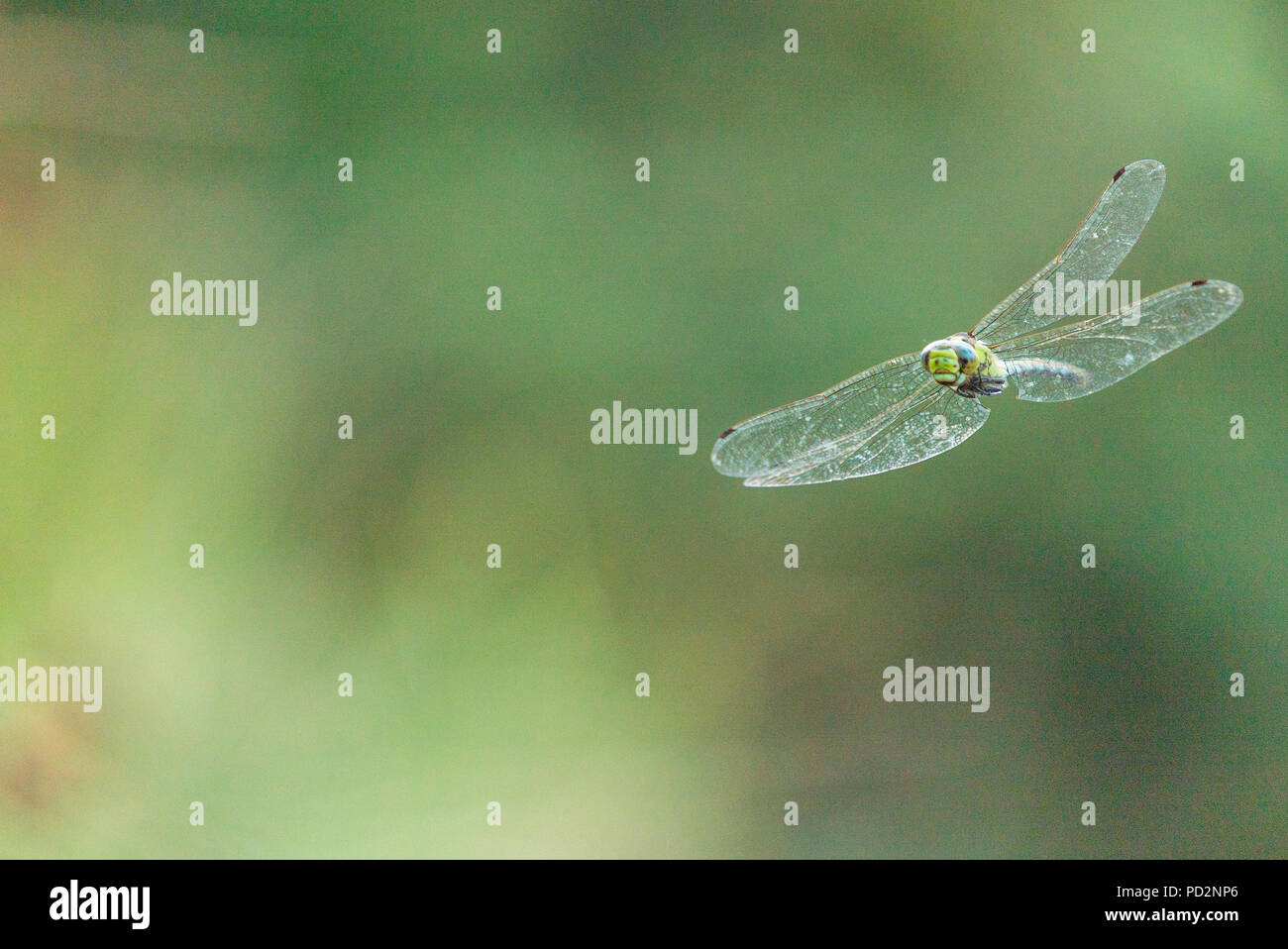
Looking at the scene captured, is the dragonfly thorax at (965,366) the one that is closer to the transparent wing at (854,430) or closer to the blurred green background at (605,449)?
the transparent wing at (854,430)

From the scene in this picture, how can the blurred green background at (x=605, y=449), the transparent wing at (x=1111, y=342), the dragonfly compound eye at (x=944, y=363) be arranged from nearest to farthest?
1. the transparent wing at (x=1111, y=342)
2. the dragonfly compound eye at (x=944, y=363)
3. the blurred green background at (x=605, y=449)

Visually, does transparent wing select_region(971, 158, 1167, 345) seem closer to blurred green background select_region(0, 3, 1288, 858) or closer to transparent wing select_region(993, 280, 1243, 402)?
transparent wing select_region(993, 280, 1243, 402)

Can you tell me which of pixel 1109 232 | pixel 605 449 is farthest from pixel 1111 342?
pixel 605 449

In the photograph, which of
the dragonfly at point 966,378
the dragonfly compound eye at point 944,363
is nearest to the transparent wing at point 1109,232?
the dragonfly at point 966,378

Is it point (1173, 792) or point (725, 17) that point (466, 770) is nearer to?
point (1173, 792)

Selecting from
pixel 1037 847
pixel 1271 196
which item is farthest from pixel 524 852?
pixel 1271 196

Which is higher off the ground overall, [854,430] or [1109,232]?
[1109,232]

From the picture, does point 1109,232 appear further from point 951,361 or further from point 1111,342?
point 951,361
